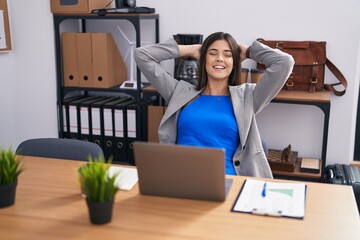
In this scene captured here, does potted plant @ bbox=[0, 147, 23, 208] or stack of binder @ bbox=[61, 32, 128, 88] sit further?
stack of binder @ bbox=[61, 32, 128, 88]

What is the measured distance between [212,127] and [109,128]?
3.91 feet

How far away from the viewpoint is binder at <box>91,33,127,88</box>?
122 inches

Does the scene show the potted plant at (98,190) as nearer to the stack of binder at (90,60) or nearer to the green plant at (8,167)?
the green plant at (8,167)

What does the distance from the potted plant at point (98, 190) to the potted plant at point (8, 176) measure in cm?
27

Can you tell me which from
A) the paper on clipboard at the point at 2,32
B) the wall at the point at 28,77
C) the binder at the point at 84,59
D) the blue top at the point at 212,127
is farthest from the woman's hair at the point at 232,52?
the paper on clipboard at the point at 2,32

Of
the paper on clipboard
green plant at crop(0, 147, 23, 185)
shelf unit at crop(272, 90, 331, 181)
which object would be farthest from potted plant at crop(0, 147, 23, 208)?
the paper on clipboard

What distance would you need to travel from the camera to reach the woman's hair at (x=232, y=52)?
2.28 metres

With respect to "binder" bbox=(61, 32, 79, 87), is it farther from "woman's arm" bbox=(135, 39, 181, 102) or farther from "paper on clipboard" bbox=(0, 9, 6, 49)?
"woman's arm" bbox=(135, 39, 181, 102)

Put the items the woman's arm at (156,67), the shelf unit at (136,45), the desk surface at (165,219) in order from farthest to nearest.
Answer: the shelf unit at (136,45) < the woman's arm at (156,67) < the desk surface at (165,219)

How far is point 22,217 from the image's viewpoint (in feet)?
4.49

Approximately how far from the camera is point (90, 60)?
3.16 metres

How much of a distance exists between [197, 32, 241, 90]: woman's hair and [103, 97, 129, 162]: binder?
1.01 m

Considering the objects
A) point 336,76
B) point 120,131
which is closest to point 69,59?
point 120,131

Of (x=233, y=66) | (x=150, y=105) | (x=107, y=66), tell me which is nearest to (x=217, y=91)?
(x=233, y=66)
